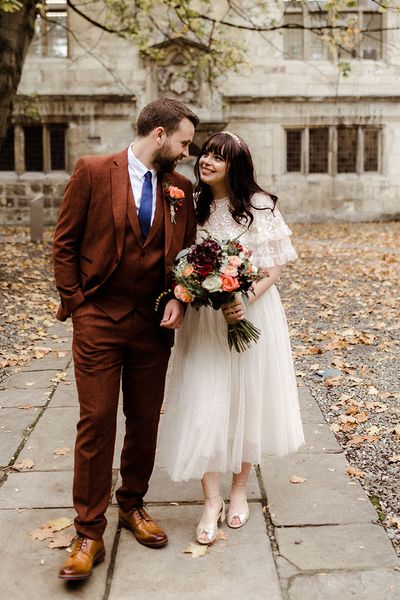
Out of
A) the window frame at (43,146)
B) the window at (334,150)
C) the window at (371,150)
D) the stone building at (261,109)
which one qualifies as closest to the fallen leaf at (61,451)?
the stone building at (261,109)

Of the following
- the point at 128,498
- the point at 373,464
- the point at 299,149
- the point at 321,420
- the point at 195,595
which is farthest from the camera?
the point at 299,149

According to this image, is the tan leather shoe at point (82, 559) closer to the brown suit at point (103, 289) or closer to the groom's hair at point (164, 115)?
the brown suit at point (103, 289)

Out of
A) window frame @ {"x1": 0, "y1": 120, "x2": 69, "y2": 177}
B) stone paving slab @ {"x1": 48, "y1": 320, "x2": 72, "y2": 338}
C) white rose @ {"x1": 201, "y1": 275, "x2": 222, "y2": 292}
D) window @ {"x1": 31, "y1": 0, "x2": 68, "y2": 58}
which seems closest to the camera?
white rose @ {"x1": 201, "y1": 275, "x2": 222, "y2": 292}

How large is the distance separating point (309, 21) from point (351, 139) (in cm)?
372

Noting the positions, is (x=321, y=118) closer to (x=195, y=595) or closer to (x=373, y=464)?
(x=373, y=464)

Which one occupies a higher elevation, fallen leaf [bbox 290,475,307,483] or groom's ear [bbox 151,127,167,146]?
groom's ear [bbox 151,127,167,146]

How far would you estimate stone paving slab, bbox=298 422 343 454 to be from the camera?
455 cm

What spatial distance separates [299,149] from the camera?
21.5 metres

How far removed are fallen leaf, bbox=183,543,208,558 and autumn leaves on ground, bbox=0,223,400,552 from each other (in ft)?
3.03

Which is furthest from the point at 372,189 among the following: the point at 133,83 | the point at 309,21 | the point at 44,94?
the point at 44,94

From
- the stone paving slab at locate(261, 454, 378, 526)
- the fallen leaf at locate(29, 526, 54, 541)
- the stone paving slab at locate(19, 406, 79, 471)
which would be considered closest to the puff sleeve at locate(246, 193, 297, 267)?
the stone paving slab at locate(261, 454, 378, 526)

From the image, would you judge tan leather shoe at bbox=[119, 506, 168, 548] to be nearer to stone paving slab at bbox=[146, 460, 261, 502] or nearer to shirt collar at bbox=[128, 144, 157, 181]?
stone paving slab at bbox=[146, 460, 261, 502]

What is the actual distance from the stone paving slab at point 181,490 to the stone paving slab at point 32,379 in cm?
220

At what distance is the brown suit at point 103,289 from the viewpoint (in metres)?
3.11
